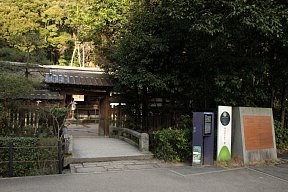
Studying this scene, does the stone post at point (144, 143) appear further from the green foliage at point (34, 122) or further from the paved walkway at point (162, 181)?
the green foliage at point (34, 122)

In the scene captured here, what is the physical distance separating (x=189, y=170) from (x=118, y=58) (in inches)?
267

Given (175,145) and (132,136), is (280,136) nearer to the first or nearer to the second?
(175,145)

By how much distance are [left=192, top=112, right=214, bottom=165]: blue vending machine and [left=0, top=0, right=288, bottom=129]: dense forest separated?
89.4 inches

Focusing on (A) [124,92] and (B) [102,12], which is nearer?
(A) [124,92]

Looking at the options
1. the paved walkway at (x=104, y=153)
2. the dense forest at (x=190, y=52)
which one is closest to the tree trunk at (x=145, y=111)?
the dense forest at (x=190, y=52)

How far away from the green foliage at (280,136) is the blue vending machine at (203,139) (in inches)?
158

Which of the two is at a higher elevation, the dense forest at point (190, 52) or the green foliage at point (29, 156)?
the dense forest at point (190, 52)

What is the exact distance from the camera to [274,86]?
12.4 metres

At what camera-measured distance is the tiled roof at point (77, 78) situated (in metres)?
15.0

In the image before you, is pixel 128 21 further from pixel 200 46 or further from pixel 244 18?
pixel 244 18

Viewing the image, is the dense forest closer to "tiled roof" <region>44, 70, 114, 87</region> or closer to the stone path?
"tiled roof" <region>44, 70, 114, 87</region>

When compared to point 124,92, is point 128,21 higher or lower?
higher

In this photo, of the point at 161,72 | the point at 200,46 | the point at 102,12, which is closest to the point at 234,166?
the point at 200,46

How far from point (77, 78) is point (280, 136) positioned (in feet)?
33.2
